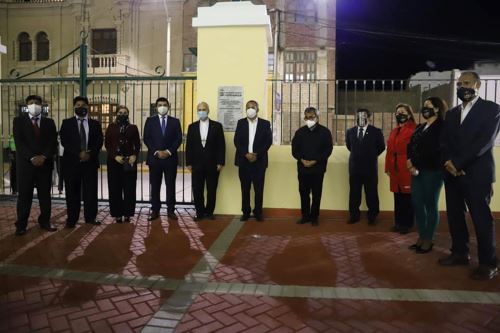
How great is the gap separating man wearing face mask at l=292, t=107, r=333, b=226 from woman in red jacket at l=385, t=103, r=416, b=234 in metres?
0.90


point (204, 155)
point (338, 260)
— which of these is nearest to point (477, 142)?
point (338, 260)

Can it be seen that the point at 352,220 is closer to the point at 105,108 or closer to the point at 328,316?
the point at 328,316

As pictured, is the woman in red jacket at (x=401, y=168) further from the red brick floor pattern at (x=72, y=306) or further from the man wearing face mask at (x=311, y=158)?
the red brick floor pattern at (x=72, y=306)

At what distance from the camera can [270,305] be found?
3379 mm

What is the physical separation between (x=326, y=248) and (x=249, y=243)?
92 cm

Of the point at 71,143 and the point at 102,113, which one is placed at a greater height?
the point at 102,113

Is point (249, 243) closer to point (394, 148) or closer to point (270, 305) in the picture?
point (270, 305)

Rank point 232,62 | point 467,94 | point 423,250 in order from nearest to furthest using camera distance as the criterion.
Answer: point 467,94 → point 423,250 → point 232,62

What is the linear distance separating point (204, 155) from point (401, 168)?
2.82 m

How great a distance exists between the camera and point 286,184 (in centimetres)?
708

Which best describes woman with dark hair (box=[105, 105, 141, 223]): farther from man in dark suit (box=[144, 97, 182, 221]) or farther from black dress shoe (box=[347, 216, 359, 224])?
black dress shoe (box=[347, 216, 359, 224])

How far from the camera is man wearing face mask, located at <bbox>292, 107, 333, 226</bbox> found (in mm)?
6395

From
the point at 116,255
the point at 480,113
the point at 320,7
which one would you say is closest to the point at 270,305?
the point at 116,255

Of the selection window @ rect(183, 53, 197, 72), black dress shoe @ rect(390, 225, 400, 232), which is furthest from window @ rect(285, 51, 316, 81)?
black dress shoe @ rect(390, 225, 400, 232)
